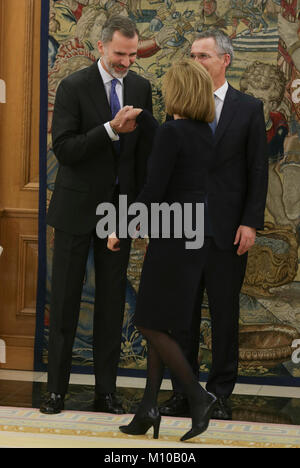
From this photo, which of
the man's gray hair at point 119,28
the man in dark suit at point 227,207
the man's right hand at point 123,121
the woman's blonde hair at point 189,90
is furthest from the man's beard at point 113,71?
the woman's blonde hair at point 189,90

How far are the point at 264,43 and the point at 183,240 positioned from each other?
1664 millimetres

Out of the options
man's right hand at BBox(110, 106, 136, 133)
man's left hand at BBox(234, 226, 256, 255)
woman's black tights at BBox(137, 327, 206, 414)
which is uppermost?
man's right hand at BBox(110, 106, 136, 133)

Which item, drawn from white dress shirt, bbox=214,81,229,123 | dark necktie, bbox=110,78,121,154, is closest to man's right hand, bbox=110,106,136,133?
dark necktie, bbox=110,78,121,154

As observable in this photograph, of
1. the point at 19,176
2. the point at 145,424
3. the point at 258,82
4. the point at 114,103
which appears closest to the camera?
the point at 145,424

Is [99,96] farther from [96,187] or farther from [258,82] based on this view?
[258,82]

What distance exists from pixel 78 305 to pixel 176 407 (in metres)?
0.68

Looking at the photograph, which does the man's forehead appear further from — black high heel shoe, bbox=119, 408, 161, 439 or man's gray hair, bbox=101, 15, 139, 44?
black high heel shoe, bbox=119, 408, 161, 439

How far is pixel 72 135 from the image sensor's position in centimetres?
389

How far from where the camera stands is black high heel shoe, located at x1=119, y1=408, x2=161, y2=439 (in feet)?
11.3

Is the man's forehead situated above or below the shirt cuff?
above

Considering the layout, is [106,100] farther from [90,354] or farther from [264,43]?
[90,354]

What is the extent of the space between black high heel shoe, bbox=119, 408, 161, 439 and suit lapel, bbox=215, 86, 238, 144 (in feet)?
4.33

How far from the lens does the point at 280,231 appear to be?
183 inches

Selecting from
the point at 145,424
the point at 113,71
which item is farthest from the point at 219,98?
the point at 145,424
